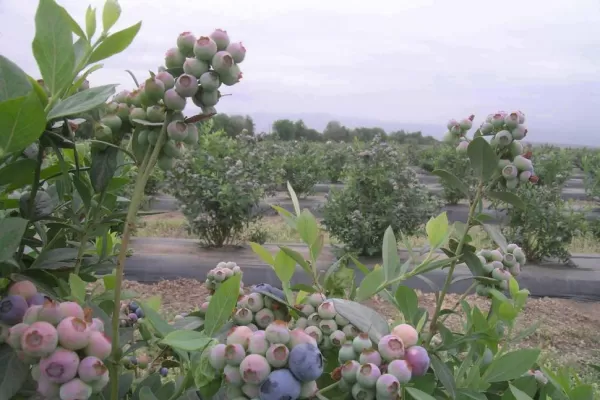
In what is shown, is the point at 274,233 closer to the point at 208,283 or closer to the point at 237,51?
the point at 208,283

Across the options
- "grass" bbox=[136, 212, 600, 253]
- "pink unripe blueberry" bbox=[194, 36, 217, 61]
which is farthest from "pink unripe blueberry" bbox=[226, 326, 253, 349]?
"grass" bbox=[136, 212, 600, 253]

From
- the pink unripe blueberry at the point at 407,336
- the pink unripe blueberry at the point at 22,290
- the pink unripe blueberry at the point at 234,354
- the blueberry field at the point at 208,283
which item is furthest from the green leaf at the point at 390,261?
the pink unripe blueberry at the point at 22,290

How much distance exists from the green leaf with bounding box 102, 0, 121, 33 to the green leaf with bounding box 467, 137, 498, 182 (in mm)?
387

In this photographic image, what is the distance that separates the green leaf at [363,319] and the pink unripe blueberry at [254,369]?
105mm

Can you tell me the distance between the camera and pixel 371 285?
0.54 m

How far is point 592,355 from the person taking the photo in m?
3.46

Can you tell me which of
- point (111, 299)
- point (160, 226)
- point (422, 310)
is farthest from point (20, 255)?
point (160, 226)

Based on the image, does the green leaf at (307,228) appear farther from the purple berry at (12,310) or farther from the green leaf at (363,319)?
the purple berry at (12,310)

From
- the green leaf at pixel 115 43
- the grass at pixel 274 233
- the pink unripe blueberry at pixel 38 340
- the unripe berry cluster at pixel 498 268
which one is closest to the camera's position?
the pink unripe blueberry at pixel 38 340

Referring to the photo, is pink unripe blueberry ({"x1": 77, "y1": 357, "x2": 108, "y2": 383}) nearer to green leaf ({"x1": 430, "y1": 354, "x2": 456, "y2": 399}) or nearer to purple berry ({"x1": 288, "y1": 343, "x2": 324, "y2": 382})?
purple berry ({"x1": 288, "y1": 343, "x2": 324, "y2": 382})

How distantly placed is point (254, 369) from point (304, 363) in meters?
0.03

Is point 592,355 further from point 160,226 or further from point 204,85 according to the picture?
point 160,226

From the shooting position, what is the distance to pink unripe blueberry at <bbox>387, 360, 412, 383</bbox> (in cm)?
41

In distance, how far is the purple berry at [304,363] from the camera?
371 mm
